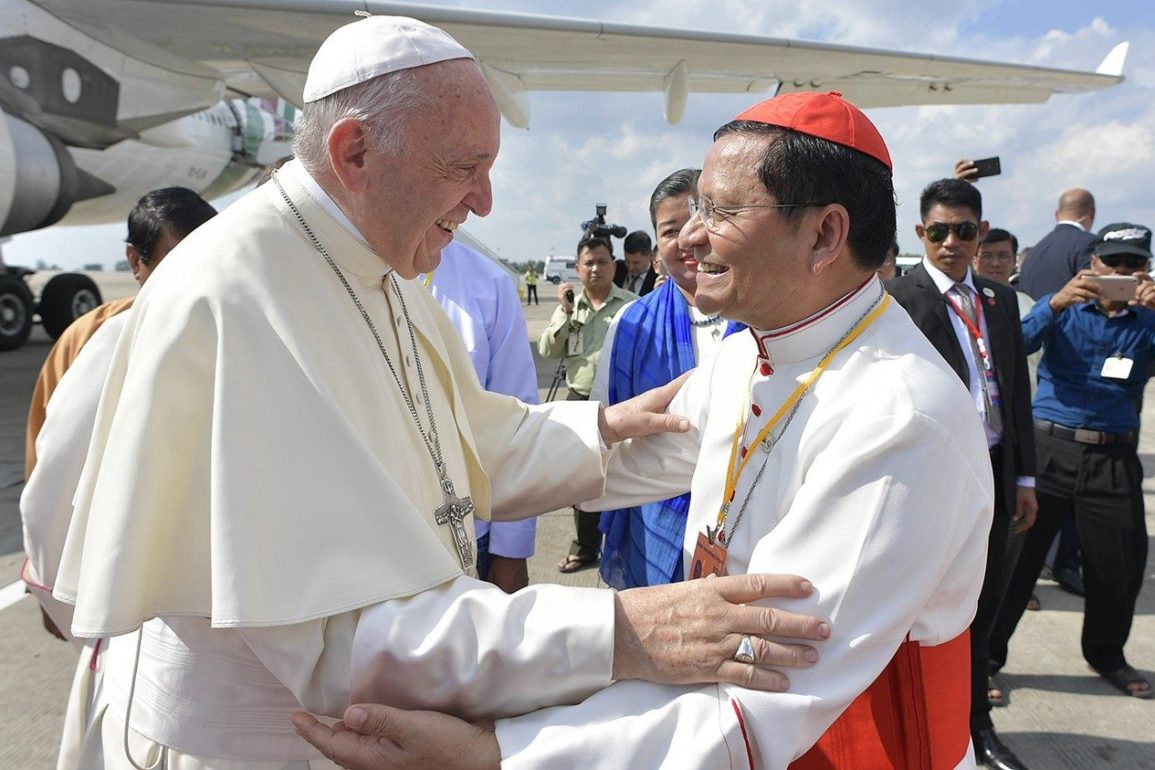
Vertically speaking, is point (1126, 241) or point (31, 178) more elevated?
point (1126, 241)

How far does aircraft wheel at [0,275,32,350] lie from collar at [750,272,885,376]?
46.1 ft

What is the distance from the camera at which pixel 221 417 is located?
1260mm

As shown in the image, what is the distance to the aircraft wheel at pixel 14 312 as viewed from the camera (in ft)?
40.9

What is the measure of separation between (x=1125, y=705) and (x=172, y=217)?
14.2 ft

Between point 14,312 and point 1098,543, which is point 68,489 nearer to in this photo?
point 1098,543

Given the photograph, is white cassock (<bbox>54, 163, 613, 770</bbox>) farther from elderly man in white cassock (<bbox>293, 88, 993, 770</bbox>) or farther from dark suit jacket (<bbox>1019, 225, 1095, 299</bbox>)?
dark suit jacket (<bbox>1019, 225, 1095, 299</bbox>)

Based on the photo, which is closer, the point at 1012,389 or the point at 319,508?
the point at 319,508

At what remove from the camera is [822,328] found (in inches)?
60.6

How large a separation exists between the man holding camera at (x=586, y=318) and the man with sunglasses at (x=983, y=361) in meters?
2.36

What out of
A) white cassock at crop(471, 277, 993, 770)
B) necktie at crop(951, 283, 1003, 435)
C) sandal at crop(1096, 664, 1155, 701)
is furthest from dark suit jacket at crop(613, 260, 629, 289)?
white cassock at crop(471, 277, 993, 770)

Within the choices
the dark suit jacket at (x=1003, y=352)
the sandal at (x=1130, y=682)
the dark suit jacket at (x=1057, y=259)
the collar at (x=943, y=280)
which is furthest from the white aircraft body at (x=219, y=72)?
the sandal at (x=1130, y=682)

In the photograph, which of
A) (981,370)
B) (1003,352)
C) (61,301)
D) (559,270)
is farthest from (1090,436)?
(559,270)

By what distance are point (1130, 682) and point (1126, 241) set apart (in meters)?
1.99

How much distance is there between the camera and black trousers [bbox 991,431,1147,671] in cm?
369
